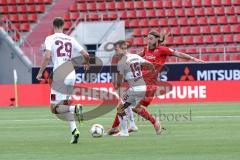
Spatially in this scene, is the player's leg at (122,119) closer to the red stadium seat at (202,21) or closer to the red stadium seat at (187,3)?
the red stadium seat at (202,21)

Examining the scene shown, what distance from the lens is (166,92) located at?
33.0 m

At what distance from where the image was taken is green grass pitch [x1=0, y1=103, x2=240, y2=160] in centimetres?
1305

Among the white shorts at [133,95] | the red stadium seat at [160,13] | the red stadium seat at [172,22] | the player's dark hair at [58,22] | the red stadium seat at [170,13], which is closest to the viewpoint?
the player's dark hair at [58,22]

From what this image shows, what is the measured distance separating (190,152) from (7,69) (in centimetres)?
2479

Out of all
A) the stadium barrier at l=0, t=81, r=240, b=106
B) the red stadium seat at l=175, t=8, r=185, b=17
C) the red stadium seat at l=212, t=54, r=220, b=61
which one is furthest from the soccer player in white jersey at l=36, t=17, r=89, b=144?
the red stadium seat at l=175, t=8, r=185, b=17

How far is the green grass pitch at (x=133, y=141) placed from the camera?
13.1 m

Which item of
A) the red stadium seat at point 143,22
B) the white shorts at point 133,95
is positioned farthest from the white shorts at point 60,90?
the red stadium seat at point 143,22

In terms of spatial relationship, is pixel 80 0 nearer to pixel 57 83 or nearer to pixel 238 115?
pixel 238 115

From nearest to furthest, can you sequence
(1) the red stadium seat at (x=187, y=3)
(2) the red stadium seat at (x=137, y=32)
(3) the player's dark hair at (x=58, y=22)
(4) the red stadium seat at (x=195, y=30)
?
(3) the player's dark hair at (x=58, y=22), (4) the red stadium seat at (x=195, y=30), (2) the red stadium seat at (x=137, y=32), (1) the red stadium seat at (x=187, y=3)

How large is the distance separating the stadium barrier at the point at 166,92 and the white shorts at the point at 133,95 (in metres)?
14.6

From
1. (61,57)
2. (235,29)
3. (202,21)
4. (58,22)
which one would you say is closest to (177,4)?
(202,21)

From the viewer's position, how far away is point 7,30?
38.4 meters

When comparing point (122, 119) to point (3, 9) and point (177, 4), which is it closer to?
point (177, 4)

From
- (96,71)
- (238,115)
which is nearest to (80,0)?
(96,71)
